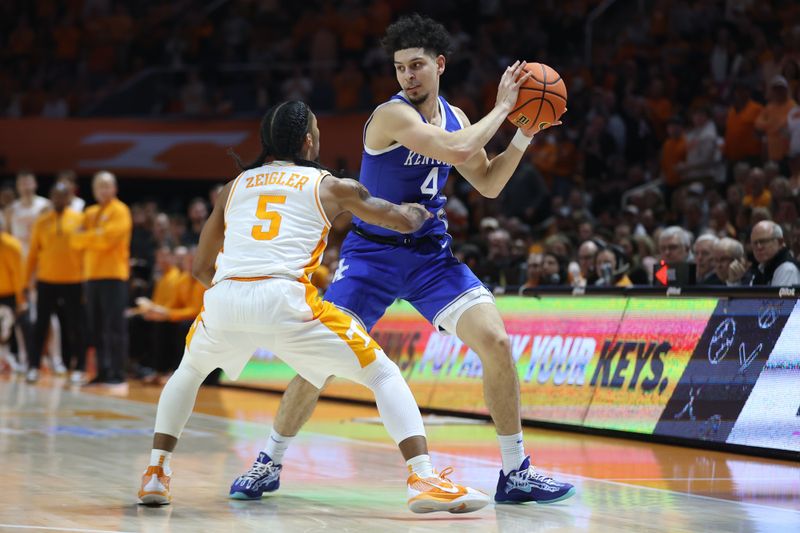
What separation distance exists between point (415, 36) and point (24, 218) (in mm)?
11080

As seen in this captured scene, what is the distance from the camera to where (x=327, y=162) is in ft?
64.9

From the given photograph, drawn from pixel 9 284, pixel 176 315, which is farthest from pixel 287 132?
pixel 9 284

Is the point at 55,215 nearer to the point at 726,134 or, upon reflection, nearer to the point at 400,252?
the point at 726,134

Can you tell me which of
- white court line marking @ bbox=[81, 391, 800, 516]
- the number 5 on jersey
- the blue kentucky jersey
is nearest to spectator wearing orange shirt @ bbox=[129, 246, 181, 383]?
white court line marking @ bbox=[81, 391, 800, 516]

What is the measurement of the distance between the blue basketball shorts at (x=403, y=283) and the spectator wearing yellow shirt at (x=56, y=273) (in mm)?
8691

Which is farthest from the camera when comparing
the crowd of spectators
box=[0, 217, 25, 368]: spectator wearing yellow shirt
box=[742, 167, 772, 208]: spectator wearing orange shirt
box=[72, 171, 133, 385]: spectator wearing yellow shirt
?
box=[0, 217, 25, 368]: spectator wearing yellow shirt

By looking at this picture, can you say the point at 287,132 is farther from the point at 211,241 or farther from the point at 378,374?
the point at 378,374

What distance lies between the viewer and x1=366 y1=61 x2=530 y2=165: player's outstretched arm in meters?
5.55

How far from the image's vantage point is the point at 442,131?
18.5 ft

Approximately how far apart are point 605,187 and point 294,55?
8.53 metres

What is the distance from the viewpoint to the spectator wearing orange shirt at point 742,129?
13.5m

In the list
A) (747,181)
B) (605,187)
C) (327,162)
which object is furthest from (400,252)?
(327,162)

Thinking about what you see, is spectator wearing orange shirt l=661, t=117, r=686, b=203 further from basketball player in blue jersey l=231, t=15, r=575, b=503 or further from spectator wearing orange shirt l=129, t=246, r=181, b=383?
basketball player in blue jersey l=231, t=15, r=575, b=503

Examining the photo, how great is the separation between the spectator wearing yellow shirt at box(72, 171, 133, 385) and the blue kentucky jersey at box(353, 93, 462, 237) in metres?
7.57
